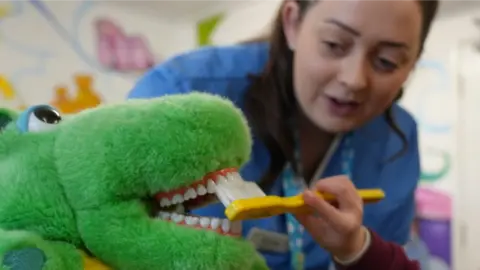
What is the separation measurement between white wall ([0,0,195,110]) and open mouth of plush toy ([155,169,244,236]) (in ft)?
5.56

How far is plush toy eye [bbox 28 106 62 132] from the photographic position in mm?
407

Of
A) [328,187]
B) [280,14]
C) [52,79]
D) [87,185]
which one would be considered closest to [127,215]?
[87,185]

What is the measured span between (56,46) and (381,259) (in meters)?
1.78

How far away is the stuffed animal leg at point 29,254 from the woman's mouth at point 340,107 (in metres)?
0.45

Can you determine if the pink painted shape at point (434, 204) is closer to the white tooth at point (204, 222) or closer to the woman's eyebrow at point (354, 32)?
the woman's eyebrow at point (354, 32)

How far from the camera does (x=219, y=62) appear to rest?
2.66ft

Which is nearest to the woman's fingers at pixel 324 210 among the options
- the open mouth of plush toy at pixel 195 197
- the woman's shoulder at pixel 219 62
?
the open mouth of plush toy at pixel 195 197

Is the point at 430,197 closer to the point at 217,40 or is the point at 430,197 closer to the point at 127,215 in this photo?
the point at 217,40

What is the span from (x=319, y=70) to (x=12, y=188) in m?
0.44

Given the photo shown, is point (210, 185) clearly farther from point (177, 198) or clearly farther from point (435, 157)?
point (435, 157)

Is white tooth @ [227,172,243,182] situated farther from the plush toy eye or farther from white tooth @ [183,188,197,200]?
the plush toy eye

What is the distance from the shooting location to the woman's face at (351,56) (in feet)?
2.20

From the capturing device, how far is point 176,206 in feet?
1.34

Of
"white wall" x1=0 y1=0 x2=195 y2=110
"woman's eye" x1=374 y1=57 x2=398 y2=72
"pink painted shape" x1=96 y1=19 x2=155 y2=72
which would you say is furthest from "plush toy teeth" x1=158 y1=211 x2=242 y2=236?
"pink painted shape" x1=96 y1=19 x2=155 y2=72
